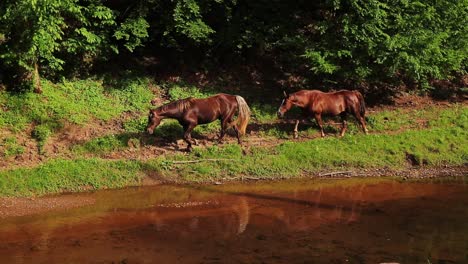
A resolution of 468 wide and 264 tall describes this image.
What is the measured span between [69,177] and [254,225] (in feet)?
19.0

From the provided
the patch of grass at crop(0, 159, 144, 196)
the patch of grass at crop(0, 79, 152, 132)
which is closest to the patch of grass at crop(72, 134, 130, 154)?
the patch of grass at crop(0, 159, 144, 196)

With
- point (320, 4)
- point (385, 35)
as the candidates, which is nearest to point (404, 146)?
point (385, 35)

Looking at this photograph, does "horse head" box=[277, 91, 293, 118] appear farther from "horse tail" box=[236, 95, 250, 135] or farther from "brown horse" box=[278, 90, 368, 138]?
"horse tail" box=[236, 95, 250, 135]

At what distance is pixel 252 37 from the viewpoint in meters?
20.5

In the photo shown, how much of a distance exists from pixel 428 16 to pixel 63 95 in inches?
508

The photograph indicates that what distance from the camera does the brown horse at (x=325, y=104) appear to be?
17.8 metres

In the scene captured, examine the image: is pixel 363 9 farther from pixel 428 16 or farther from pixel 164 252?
pixel 164 252

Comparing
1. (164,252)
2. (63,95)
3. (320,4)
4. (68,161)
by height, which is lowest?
(164,252)

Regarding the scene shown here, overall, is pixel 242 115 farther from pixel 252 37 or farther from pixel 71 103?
pixel 71 103

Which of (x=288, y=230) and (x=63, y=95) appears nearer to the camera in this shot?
(x=288, y=230)

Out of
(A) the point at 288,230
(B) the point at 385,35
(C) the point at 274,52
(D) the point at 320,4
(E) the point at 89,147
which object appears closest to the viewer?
(A) the point at 288,230

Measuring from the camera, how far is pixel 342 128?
1828 centimetres

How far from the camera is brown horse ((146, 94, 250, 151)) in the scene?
16312 mm

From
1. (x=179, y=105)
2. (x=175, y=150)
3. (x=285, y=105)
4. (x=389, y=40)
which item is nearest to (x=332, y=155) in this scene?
(x=285, y=105)
